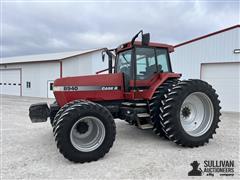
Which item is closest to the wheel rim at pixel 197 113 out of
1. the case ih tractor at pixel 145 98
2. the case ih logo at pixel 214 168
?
the case ih tractor at pixel 145 98

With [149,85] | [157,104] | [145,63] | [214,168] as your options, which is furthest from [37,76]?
[214,168]

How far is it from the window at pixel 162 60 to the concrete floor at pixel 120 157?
1.85 metres

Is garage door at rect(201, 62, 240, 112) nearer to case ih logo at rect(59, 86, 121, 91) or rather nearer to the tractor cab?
the tractor cab

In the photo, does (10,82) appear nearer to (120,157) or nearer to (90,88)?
(90,88)

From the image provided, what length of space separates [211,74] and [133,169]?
30.4 feet

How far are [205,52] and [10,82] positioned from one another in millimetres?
19723

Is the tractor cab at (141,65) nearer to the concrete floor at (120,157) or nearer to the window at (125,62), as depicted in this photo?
the window at (125,62)

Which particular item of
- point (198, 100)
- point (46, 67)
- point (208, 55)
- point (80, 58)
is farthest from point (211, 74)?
point (46, 67)

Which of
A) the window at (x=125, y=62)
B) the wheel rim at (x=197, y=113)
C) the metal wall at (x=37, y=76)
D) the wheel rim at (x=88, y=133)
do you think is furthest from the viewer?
the metal wall at (x=37, y=76)

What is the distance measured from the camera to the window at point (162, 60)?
18.7ft

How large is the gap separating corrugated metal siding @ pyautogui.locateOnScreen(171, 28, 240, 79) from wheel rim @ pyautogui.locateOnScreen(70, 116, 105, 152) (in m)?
8.97

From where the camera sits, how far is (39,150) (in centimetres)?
485

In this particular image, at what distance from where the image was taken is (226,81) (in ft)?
36.4

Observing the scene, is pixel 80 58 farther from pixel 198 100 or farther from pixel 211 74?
pixel 198 100
